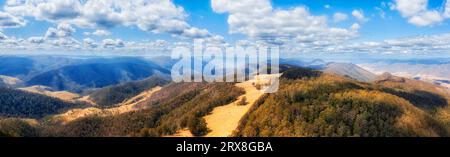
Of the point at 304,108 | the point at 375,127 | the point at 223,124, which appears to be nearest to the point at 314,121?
the point at 304,108
